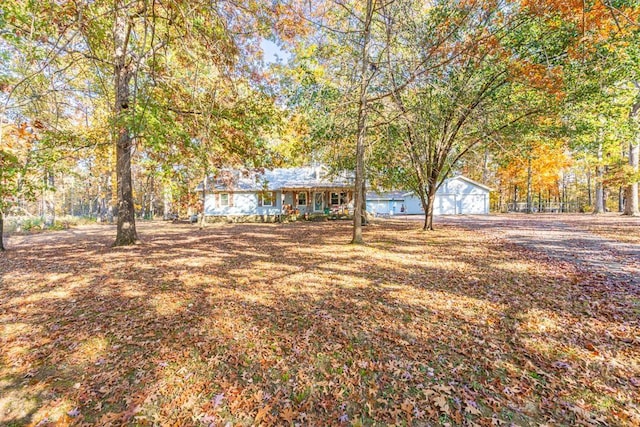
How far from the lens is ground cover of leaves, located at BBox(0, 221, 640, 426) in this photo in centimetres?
279

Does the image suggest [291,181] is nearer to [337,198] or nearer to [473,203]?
[337,198]

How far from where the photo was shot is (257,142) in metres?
8.89

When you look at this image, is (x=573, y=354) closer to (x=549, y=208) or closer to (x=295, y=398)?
(x=295, y=398)

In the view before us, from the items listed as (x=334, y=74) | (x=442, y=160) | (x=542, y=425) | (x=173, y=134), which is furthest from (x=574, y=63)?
(x=173, y=134)

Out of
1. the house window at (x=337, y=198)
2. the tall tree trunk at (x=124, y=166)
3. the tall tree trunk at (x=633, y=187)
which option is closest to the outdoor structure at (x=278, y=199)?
the house window at (x=337, y=198)

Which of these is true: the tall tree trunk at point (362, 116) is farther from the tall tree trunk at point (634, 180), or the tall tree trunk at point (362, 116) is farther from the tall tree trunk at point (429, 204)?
the tall tree trunk at point (634, 180)

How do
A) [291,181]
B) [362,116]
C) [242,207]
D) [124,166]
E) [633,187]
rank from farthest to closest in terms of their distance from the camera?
[291,181]
[242,207]
[633,187]
[362,116]
[124,166]

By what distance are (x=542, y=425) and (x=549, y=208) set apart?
51683 mm

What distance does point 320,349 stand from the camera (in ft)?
12.3

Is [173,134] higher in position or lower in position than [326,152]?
lower

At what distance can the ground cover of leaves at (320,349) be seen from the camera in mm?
2787

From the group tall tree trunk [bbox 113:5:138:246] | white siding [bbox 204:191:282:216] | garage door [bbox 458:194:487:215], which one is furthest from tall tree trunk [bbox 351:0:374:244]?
garage door [bbox 458:194:487:215]

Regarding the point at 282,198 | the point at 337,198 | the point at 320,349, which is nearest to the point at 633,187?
the point at 337,198

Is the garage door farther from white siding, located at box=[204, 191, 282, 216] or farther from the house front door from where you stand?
white siding, located at box=[204, 191, 282, 216]
